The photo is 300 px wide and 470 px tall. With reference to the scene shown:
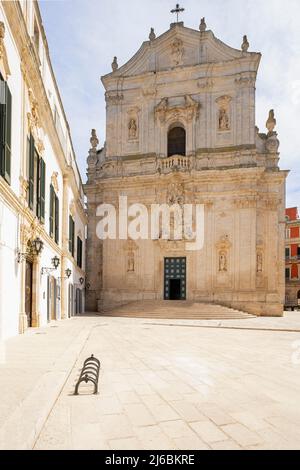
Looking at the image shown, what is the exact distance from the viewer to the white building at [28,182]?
1078 cm

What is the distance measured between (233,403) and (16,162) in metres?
9.57

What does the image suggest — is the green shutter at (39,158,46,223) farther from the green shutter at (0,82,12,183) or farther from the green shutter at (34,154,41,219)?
the green shutter at (0,82,12,183)

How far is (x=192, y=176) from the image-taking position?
30375 mm

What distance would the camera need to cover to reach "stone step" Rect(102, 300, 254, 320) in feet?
82.0

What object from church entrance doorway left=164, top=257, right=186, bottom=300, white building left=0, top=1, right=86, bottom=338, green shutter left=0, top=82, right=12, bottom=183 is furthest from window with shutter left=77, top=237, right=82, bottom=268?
green shutter left=0, top=82, right=12, bottom=183

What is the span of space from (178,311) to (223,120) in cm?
1548

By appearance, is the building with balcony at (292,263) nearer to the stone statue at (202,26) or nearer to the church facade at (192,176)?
the church facade at (192,176)

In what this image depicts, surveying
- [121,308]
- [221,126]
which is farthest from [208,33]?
[121,308]

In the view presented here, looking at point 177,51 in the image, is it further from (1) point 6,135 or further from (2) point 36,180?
(1) point 6,135

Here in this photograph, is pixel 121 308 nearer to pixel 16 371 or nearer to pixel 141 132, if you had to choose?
pixel 141 132

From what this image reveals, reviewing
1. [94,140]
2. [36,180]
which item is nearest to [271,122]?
[94,140]

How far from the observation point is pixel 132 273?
103 feet

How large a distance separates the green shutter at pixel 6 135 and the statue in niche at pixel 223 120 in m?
22.7

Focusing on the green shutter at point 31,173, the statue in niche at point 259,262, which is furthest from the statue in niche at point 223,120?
the green shutter at point 31,173
